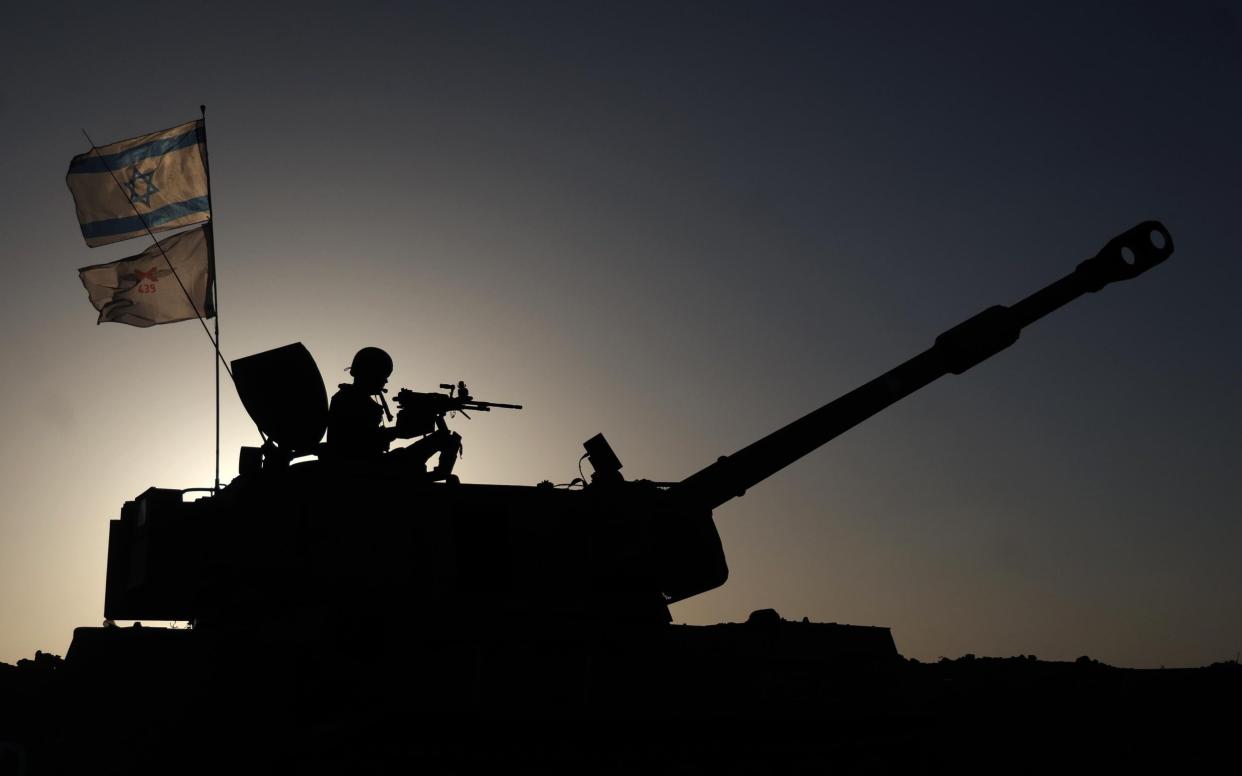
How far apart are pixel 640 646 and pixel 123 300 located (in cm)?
905

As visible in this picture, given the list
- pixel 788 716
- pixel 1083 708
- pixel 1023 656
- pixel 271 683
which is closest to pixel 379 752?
pixel 271 683

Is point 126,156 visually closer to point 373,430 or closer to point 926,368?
point 373,430

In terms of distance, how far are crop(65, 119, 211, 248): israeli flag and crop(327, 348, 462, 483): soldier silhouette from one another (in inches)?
199

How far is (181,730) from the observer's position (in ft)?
29.1

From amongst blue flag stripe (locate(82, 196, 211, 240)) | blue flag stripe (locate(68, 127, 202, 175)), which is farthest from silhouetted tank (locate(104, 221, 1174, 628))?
blue flag stripe (locate(68, 127, 202, 175))

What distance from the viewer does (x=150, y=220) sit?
49.9 feet

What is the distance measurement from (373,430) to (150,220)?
5965 mm

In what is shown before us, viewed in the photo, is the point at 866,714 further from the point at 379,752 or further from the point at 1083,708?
the point at 1083,708

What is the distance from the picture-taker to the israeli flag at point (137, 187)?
50.0 feet

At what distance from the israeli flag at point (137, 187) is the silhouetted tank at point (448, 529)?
5258 mm

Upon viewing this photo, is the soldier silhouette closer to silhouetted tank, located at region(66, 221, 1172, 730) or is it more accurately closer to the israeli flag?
silhouetted tank, located at region(66, 221, 1172, 730)

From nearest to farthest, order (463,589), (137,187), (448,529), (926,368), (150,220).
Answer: (463,589) < (448,529) < (926,368) < (150,220) < (137,187)

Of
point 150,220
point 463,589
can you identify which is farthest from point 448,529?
point 150,220

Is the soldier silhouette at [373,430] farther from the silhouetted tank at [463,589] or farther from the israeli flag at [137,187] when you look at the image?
the israeli flag at [137,187]
